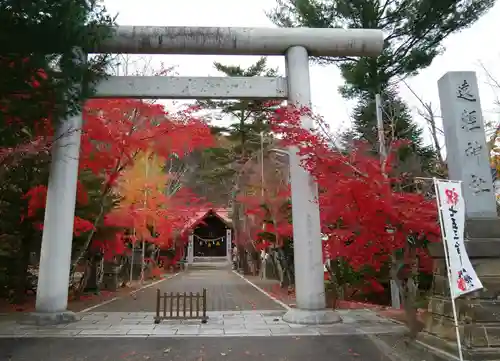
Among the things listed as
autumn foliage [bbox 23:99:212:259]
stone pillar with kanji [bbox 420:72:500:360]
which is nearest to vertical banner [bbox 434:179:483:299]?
stone pillar with kanji [bbox 420:72:500:360]

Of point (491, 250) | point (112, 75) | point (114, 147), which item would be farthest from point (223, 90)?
point (491, 250)

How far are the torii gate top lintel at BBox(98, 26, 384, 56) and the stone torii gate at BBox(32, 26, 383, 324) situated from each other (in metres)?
0.03

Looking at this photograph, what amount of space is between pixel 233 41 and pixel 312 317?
775cm

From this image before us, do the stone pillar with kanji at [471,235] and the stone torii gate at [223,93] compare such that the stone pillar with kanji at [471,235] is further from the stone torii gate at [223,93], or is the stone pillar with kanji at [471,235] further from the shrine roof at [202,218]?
the shrine roof at [202,218]

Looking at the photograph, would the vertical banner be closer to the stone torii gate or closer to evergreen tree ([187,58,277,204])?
the stone torii gate

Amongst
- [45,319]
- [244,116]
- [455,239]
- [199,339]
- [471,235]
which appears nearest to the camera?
[455,239]

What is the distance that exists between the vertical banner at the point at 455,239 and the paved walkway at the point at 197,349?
2.00 m

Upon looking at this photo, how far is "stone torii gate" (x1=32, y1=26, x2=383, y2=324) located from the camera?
930 centimetres

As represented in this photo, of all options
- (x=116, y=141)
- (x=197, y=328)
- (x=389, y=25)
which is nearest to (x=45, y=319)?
(x=197, y=328)

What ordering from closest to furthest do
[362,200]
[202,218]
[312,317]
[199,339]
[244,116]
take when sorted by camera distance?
1. [362,200]
2. [199,339]
3. [312,317]
4. [244,116]
5. [202,218]

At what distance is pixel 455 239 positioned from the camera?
227 inches

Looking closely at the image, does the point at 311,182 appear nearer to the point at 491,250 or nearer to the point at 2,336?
the point at 491,250

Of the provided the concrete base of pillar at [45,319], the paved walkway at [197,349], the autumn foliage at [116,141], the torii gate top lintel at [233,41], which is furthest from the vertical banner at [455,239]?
the autumn foliage at [116,141]

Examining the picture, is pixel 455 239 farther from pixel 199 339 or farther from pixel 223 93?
pixel 223 93
